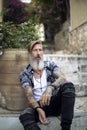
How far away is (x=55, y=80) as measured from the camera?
16.4 ft

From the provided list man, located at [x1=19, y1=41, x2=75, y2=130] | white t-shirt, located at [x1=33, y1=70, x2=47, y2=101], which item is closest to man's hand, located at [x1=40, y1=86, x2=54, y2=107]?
man, located at [x1=19, y1=41, x2=75, y2=130]

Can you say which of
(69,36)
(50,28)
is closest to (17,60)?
(69,36)

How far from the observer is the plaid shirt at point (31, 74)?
498cm

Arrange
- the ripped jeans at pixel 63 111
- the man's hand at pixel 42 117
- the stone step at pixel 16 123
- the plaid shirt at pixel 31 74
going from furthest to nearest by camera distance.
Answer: the stone step at pixel 16 123 < the plaid shirt at pixel 31 74 < the man's hand at pixel 42 117 < the ripped jeans at pixel 63 111

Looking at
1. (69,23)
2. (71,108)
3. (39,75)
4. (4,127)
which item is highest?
(69,23)

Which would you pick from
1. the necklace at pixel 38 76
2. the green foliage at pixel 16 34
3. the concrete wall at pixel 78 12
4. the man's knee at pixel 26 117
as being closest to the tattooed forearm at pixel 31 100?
the man's knee at pixel 26 117

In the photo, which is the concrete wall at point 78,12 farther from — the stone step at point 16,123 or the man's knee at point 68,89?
the man's knee at point 68,89

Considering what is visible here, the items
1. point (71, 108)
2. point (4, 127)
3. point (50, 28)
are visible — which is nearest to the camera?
point (71, 108)

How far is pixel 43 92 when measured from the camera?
4.93 meters

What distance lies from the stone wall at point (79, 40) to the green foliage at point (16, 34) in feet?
10.7

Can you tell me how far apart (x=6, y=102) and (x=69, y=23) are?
6179 mm

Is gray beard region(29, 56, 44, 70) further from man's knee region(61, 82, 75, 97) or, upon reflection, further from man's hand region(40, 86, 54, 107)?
man's knee region(61, 82, 75, 97)

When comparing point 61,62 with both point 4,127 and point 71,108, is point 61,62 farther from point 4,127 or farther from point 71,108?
point 71,108

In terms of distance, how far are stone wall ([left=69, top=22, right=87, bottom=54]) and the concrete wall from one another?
0.17 meters
